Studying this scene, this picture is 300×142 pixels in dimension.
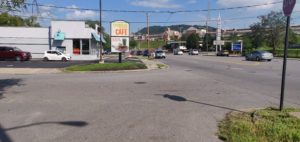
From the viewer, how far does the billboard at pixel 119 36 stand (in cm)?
3588

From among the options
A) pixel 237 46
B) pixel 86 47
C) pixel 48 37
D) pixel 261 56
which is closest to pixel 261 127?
pixel 261 56

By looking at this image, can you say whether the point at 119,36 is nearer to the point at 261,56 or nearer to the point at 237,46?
the point at 261,56

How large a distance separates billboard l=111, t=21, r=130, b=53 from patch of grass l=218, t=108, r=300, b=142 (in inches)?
1053

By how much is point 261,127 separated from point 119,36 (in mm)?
28886

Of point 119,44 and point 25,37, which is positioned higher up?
point 25,37

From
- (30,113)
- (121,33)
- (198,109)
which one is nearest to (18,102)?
(30,113)

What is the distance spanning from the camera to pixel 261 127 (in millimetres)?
7926

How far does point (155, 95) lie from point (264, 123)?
6.20m

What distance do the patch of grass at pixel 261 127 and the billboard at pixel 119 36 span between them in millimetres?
26743

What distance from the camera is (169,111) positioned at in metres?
10.4

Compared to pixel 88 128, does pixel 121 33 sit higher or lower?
higher

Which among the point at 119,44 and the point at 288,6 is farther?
the point at 119,44

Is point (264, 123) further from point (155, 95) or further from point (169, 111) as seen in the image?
point (155, 95)

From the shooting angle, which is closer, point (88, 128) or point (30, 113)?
point (88, 128)
